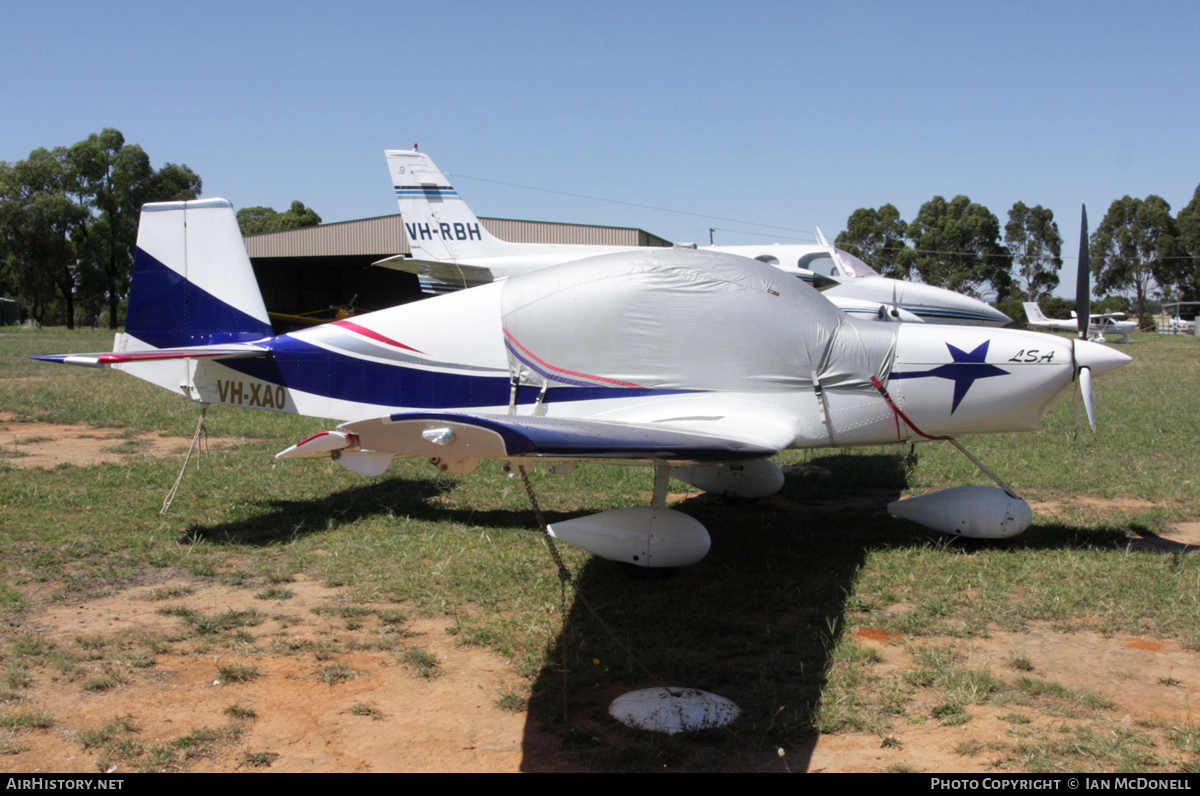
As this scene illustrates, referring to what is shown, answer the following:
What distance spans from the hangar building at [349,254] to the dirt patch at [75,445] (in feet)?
81.6

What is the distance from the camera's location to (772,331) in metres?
5.97

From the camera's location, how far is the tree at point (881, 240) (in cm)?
5897

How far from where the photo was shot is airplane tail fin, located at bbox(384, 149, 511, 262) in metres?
21.5

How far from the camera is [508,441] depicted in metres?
3.40

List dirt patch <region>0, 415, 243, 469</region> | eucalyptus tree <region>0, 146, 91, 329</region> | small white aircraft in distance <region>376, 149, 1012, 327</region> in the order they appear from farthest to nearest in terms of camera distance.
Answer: eucalyptus tree <region>0, 146, 91, 329</region>, small white aircraft in distance <region>376, 149, 1012, 327</region>, dirt patch <region>0, 415, 243, 469</region>

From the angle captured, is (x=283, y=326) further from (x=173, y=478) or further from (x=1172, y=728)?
(x=1172, y=728)

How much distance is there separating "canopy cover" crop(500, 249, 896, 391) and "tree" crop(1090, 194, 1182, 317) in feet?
249

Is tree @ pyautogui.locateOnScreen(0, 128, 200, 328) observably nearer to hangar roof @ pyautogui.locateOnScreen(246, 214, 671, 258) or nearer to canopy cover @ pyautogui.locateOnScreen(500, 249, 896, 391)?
hangar roof @ pyautogui.locateOnScreen(246, 214, 671, 258)

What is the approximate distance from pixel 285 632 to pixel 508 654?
1.49 meters

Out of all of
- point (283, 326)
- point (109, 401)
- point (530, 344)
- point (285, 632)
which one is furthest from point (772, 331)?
point (283, 326)

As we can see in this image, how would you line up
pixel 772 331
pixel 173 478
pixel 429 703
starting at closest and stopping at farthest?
pixel 429 703 → pixel 772 331 → pixel 173 478

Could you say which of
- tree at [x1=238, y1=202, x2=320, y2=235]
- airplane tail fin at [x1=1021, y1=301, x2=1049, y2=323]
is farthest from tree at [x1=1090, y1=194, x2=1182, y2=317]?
tree at [x1=238, y1=202, x2=320, y2=235]
